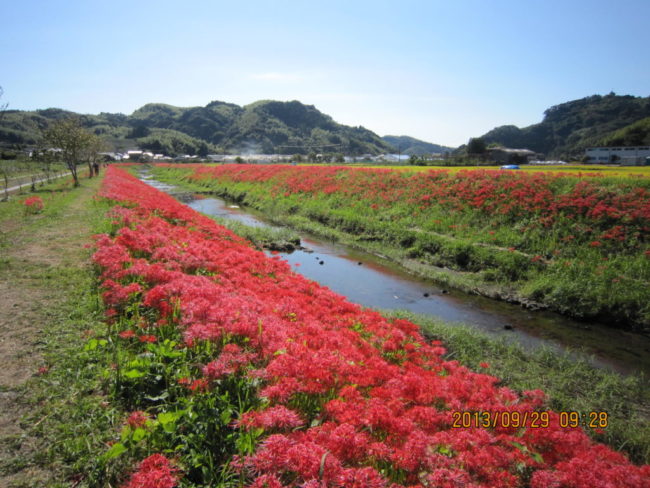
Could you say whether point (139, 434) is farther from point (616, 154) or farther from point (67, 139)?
point (616, 154)

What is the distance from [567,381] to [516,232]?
9.00m

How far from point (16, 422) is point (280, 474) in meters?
2.61

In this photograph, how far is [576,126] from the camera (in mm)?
116438

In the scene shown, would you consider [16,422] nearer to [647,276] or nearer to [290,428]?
[290,428]

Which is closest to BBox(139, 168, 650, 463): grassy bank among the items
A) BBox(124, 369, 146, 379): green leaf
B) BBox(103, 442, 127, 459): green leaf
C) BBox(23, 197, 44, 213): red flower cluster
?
BBox(124, 369, 146, 379): green leaf

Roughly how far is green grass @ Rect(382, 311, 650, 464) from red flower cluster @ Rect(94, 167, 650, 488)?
3.56 ft

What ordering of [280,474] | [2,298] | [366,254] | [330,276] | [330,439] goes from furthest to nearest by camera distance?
1. [366,254]
2. [330,276]
3. [2,298]
4. [330,439]
5. [280,474]

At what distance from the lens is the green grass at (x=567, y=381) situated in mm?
4902

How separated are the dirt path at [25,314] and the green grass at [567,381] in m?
6.11

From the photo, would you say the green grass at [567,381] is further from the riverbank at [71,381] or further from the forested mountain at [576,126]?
the forested mountain at [576,126]

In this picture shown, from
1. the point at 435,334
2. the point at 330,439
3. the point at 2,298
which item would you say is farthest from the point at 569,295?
the point at 2,298

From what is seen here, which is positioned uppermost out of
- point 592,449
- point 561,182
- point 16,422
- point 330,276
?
point 561,182

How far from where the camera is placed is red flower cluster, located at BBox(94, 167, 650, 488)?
9.39ft

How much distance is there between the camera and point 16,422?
3.31 meters
